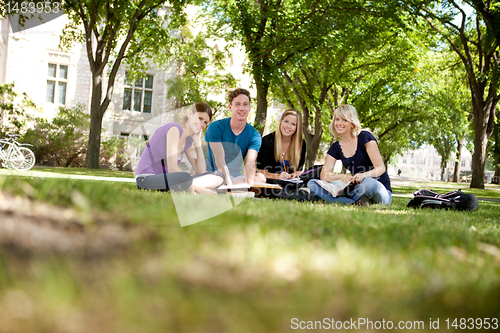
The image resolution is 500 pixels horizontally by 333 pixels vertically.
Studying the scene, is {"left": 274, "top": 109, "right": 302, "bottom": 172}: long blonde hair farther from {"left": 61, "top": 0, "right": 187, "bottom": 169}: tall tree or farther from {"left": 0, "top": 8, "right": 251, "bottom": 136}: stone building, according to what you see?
{"left": 0, "top": 8, "right": 251, "bottom": 136}: stone building

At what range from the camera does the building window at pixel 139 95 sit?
2609 centimetres

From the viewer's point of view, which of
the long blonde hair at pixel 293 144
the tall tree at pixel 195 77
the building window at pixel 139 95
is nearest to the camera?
the long blonde hair at pixel 293 144

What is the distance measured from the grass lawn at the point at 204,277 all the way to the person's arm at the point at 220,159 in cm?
355

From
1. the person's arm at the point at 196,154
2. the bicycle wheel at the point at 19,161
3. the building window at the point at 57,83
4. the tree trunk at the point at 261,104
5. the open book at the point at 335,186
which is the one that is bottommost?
the bicycle wheel at the point at 19,161

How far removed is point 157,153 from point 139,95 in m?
22.5

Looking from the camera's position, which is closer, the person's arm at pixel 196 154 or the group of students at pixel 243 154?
the group of students at pixel 243 154

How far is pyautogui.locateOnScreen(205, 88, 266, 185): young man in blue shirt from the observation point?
605 centimetres

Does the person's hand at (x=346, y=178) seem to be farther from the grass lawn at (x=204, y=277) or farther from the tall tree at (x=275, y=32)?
the tall tree at (x=275, y=32)

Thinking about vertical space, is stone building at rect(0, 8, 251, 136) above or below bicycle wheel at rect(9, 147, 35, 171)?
above

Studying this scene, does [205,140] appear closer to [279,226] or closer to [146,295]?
[279,226]

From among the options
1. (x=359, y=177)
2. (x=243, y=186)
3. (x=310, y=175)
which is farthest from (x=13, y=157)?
(x=359, y=177)

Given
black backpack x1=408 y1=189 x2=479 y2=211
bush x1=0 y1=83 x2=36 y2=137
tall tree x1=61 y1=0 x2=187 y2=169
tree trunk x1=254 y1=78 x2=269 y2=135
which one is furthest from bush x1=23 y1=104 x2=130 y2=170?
black backpack x1=408 y1=189 x2=479 y2=211

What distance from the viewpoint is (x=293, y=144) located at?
275 inches

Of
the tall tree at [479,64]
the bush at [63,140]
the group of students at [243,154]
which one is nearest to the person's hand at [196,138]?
the group of students at [243,154]
